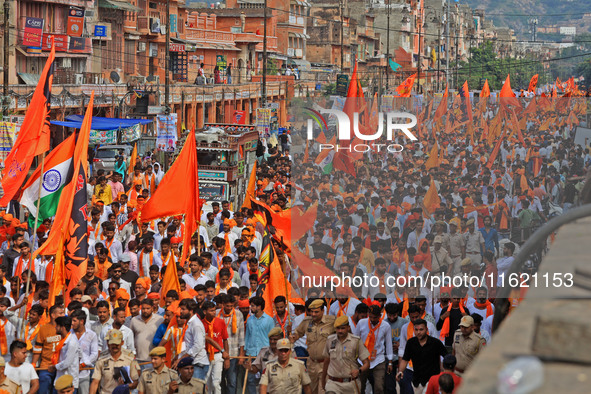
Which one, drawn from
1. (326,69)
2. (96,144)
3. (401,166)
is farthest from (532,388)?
(326,69)

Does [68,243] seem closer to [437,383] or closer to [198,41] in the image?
[437,383]

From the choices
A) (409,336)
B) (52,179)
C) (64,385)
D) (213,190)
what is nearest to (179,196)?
(52,179)

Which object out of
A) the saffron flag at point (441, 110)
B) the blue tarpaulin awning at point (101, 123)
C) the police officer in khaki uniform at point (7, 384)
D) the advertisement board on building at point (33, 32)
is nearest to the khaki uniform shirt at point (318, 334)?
the police officer in khaki uniform at point (7, 384)

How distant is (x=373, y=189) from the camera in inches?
571

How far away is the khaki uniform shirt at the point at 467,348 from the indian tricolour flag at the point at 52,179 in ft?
17.9

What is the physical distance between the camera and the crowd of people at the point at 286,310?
8125 mm

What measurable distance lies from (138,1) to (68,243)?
4331cm

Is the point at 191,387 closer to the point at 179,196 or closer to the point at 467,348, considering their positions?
the point at 467,348

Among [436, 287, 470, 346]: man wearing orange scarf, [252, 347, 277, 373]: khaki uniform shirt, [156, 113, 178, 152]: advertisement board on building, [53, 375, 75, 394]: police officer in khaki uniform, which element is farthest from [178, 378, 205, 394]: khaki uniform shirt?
[156, 113, 178, 152]: advertisement board on building

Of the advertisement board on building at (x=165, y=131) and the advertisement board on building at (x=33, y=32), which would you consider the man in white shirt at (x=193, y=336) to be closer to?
the advertisement board on building at (x=165, y=131)

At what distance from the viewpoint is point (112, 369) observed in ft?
26.8

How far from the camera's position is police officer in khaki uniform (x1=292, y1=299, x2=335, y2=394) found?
8.57 m

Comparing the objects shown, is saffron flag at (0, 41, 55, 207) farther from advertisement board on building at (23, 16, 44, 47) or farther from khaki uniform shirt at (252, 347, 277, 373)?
advertisement board on building at (23, 16, 44, 47)

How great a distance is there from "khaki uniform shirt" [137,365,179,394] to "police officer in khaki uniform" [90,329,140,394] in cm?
35
